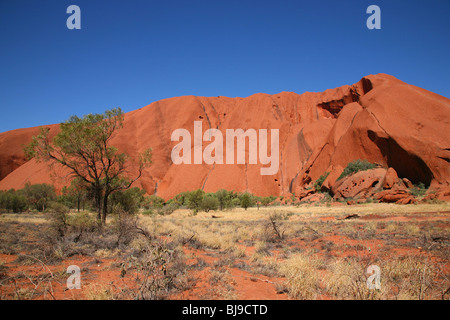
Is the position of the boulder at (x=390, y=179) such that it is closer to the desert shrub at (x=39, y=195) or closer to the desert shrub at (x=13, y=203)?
the desert shrub at (x=39, y=195)

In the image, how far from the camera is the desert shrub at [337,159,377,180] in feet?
121

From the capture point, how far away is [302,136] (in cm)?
5722

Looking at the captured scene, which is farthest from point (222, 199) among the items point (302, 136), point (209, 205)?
point (302, 136)

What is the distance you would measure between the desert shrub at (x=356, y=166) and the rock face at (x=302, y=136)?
163 cm

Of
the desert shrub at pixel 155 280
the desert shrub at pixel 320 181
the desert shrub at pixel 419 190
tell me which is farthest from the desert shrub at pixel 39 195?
the desert shrub at pixel 419 190

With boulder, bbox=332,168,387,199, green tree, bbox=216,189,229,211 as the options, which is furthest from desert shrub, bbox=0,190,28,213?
boulder, bbox=332,168,387,199

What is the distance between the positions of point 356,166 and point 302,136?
67.9ft

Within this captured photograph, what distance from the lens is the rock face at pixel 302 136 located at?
3397cm

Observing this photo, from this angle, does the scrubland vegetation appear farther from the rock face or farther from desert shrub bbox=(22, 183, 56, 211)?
desert shrub bbox=(22, 183, 56, 211)

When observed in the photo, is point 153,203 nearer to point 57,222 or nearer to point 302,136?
point 57,222

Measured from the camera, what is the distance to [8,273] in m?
5.20

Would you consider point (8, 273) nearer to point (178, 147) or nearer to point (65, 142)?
point (65, 142)

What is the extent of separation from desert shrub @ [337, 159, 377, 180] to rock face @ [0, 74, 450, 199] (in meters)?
1.63
